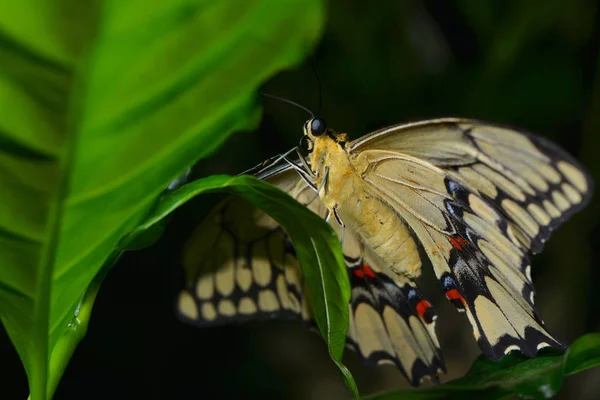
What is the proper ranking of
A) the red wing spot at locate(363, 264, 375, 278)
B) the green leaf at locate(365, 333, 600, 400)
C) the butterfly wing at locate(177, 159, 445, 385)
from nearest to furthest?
the green leaf at locate(365, 333, 600, 400) < the butterfly wing at locate(177, 159, 445, 385) < the red wing spot at locate(363, 264, 375, 278)

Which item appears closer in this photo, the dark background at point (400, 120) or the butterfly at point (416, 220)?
the butterfly at point (416, 220)

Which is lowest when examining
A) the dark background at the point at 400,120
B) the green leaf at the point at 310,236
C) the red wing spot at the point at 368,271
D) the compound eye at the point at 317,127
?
the green leaf at the point at 310,236

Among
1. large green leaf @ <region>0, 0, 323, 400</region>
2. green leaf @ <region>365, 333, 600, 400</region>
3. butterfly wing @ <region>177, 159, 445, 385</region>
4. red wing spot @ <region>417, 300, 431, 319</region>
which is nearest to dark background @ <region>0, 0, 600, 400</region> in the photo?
butterfly wing @ <region>177, 159, 445, 385</region>

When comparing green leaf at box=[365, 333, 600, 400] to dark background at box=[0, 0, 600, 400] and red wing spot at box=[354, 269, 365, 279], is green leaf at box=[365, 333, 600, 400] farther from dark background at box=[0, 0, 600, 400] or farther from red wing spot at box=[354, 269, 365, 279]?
dark background at box=[0, 0, 600, 400]

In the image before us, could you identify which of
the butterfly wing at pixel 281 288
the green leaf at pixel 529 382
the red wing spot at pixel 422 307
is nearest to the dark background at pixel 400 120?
the butterfly wing at pixel 281 288

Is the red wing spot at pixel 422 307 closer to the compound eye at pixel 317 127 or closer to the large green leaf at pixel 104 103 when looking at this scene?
the compound eye at pixel 317 127

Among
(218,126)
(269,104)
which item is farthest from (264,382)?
(218,126)

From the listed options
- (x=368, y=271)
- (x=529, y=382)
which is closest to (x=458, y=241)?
(x=368, y=271)
